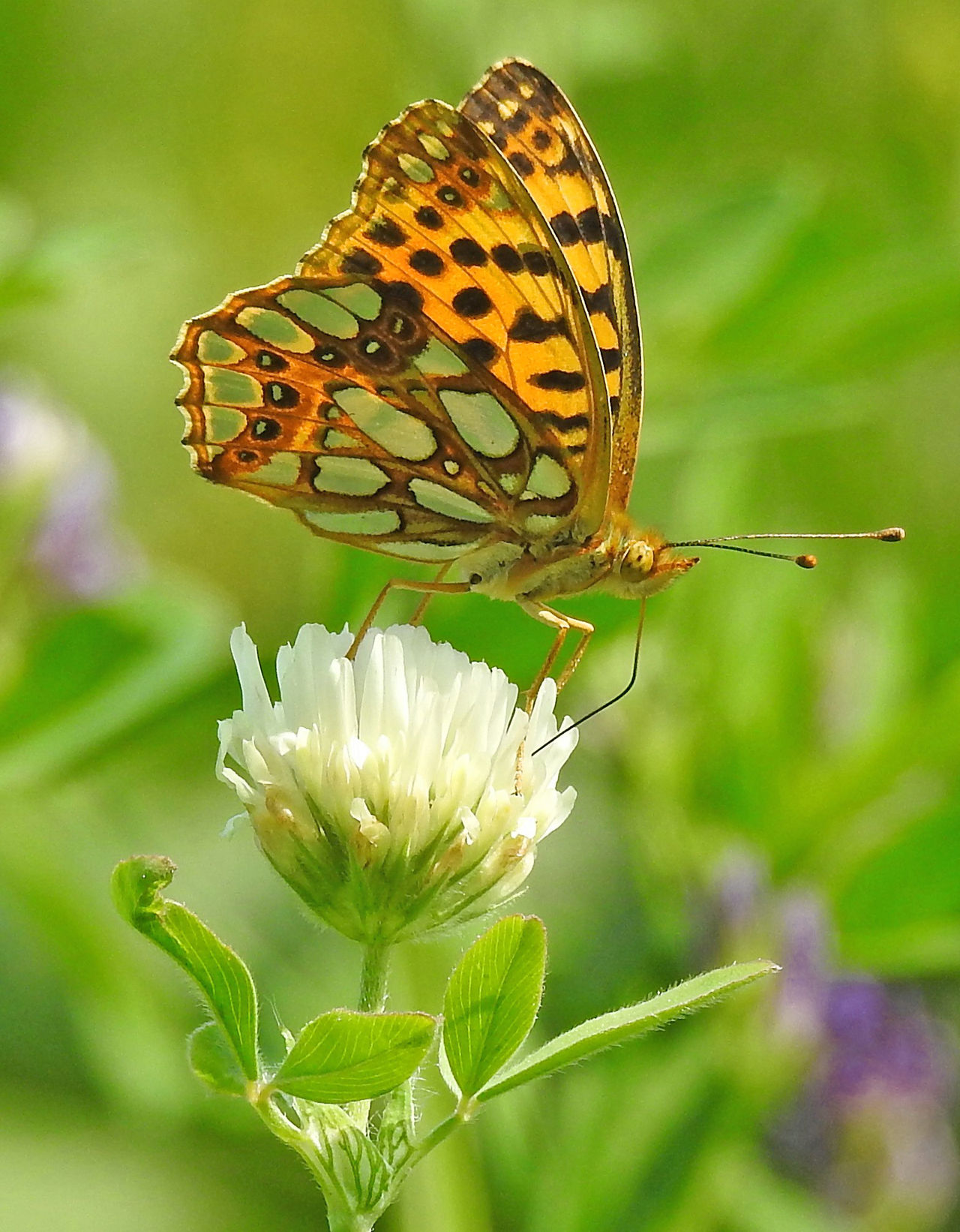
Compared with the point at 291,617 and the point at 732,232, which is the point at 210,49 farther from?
the point at 732,232

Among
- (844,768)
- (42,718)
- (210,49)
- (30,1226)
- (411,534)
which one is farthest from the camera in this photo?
(210,49)

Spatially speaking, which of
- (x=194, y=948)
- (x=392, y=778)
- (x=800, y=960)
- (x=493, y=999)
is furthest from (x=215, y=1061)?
(x=800, y=960)

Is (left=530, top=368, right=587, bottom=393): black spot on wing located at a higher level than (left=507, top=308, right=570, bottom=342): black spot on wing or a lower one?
lower

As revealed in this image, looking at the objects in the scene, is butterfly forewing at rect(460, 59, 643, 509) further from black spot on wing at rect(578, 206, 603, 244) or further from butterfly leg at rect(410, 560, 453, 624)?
butterfly leg at rect(410, 560, 453, 624)

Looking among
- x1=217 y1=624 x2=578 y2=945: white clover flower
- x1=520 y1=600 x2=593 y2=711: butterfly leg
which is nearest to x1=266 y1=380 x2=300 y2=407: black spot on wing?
x1=520 y1=600 x2=593 y2=711: butterfly leg

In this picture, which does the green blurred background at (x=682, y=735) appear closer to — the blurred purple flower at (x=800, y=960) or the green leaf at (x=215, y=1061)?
the blurred purple flower at (x=800, y=960)

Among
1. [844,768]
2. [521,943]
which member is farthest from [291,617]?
[521,943]
